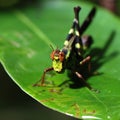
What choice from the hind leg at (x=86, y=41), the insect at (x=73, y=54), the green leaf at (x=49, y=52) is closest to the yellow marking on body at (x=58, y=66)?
the insect at (x=73, y=54)

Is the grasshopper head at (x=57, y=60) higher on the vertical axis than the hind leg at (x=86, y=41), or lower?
higher

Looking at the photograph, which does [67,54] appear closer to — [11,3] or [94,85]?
[94,85]

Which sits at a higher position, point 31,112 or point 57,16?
point 57,16

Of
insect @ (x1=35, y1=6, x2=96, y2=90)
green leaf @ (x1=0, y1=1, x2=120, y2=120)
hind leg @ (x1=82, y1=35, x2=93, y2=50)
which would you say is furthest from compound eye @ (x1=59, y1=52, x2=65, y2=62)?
hind leg @ (x1=82, y1=35, x2=93, y2=50)

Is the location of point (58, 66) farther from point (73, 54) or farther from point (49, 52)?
point (49, 52)

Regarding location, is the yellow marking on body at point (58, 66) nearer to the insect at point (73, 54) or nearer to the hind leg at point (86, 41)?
Result: the insect at point (73, 54)

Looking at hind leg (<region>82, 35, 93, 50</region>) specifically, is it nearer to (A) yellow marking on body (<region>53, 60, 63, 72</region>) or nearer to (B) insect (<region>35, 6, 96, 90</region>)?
(B) insect (<region>35, 6, 96, 90</region>)

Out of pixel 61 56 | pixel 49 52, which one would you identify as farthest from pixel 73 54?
pixel 49 52

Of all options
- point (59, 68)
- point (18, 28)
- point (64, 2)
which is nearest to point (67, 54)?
point (59, 68)
